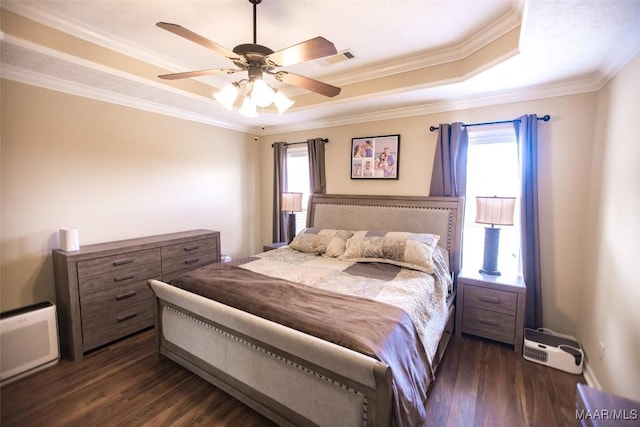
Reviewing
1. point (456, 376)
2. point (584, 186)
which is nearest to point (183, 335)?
point (456, 376)

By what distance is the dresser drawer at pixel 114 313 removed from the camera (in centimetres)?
252

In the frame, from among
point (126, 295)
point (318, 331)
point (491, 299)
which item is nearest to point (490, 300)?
point (491, 299)

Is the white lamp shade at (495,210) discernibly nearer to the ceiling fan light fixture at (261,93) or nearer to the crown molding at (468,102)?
the crown molding at (468,102)

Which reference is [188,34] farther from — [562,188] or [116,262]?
[562,188]

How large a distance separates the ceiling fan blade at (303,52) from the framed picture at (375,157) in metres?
Result: 2.14

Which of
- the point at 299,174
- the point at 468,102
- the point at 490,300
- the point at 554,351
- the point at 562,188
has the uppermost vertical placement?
the point at 468,102

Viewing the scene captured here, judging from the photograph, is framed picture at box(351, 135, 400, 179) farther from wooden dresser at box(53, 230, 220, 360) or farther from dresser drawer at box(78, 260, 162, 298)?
dresser drawer at box(78, 260, 162, 298)

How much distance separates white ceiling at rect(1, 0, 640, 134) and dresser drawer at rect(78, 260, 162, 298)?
1827 mm

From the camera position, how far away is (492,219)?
2660 millimetres

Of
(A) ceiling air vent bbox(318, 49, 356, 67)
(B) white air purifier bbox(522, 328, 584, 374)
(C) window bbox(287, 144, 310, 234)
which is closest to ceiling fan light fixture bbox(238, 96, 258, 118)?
(A) ceiling air vent bbox(318, 49, 356, 67)

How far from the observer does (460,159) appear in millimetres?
3074

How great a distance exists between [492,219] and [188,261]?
3.41m

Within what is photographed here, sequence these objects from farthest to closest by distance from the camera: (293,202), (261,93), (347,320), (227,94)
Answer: (293,202), (227,94), (261,93), (347,320)

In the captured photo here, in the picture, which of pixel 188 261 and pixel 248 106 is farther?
pixel 188 261
